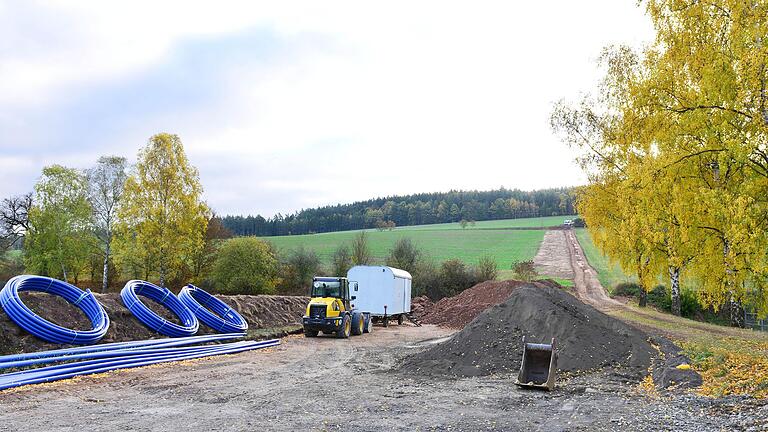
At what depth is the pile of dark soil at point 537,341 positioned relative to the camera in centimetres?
1234

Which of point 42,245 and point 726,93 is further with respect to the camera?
point 42,245

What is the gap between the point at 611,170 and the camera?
27625 millimetres

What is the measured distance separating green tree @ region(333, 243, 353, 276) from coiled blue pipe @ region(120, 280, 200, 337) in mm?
22918

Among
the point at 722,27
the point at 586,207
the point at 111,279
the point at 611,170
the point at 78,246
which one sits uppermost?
the point at 722,27

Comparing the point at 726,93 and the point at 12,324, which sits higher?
the point at 726,93

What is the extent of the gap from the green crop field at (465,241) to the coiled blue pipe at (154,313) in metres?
26.8

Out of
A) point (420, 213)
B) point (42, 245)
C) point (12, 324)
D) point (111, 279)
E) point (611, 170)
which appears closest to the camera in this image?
point (12, 324)

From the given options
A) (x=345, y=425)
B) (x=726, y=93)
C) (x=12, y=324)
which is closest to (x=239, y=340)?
(x=12, y=324)

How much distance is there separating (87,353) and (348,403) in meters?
7.20

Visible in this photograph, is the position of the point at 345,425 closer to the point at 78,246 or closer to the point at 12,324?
the point at 12,324

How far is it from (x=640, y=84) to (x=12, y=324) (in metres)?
16.9

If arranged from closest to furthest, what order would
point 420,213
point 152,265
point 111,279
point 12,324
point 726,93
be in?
1. point 726,93
2. point 12,324
3. point 152,265
4. point 111,279
5. point 420,213

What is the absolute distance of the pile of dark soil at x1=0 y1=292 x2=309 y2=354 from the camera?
529 inches

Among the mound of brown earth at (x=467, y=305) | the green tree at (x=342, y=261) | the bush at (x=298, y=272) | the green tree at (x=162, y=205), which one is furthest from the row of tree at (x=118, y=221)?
the mound of brown earth at (x=467, y=305)
